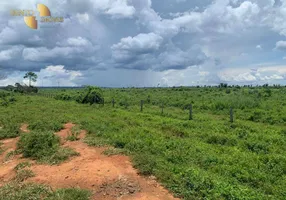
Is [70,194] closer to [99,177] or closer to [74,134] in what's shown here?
[99,177]

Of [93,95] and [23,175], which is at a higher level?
[93,95]

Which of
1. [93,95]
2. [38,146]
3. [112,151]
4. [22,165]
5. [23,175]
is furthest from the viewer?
[93,95]

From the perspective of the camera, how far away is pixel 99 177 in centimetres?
578

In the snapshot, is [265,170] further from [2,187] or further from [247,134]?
[2,187]

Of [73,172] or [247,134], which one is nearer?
[73,172]

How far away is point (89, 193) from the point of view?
4.95 m

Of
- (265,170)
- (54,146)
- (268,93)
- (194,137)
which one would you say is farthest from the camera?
(268,93)

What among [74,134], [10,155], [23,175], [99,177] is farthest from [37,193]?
[74,134]

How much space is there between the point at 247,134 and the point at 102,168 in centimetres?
770

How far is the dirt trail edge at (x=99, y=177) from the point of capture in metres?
5.03

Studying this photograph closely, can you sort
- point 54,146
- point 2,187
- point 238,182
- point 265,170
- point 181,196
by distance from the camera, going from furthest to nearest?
point 54,146 < point 265,170 < point 238,182 < point 2,187 < point 181,196

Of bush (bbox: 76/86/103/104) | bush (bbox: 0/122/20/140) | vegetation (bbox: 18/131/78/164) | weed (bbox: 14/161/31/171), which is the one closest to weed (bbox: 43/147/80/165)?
vegetation (bbox: 18/131/78/164)

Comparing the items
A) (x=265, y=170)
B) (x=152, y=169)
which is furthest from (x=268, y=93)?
(x=152, y=169)

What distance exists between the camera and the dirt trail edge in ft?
16.5
